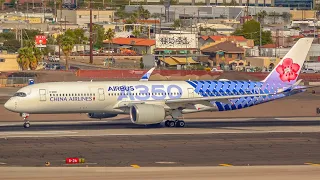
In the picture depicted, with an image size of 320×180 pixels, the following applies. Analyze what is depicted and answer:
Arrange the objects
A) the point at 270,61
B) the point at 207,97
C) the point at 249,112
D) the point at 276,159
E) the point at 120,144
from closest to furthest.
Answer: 1. the point at 276,159
2. the point at 120,144
3. the point at 207,97
4. the point at 249,112
5. the point at 270,61

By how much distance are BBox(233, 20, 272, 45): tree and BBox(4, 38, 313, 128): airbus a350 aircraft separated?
11228 centimetres

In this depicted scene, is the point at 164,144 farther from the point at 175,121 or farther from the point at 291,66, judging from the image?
the point at 291,66

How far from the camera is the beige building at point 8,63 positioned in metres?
117

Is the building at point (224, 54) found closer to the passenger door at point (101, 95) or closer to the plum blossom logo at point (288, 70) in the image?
the plum blossom logo at point (288, 70)

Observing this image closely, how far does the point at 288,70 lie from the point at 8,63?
6324cm

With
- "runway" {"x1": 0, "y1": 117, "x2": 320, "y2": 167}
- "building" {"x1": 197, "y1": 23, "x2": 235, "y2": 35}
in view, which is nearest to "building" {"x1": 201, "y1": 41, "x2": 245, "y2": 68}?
"building" {"x1": 197, "y1": 23, "x2": 235, "y2": 35}

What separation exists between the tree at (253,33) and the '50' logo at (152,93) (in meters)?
115

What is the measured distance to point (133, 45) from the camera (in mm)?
161875

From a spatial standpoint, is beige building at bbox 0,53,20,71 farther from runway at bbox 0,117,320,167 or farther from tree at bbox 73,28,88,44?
tree at bbox 73,28,88,44

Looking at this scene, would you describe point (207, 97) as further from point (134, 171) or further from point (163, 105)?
point (134, 171)

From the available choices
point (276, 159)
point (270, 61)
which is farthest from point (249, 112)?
point (270, 61)

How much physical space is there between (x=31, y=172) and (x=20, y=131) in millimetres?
17398

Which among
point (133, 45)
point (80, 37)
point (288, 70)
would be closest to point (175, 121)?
point (288, 70)

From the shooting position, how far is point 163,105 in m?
58.0
